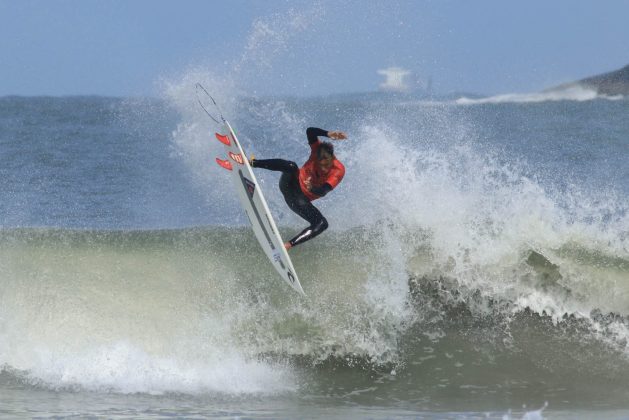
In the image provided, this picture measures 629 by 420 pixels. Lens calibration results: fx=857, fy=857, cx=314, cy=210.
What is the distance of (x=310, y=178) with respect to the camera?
7586mm

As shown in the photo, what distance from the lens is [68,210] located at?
14.9 m

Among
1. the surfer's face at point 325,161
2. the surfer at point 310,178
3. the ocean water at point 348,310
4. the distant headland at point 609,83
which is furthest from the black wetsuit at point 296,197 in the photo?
the distant headland at point 609,83

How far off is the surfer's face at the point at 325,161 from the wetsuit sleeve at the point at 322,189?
0.50 ft

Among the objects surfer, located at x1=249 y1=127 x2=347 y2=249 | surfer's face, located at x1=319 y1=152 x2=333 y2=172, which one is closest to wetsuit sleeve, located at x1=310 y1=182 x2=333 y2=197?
surfer, located at x1=249 y1=127 x2=347 y2=249

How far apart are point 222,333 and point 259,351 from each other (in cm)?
40

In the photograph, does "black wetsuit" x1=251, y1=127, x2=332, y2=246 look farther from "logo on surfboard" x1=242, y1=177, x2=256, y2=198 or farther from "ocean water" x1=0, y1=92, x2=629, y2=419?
"ocean water" x1=0, y1=92, x2=629, y2=419

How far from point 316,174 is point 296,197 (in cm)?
30

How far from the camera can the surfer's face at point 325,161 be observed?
7.38 meters

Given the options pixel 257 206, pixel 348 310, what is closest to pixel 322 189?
pixel 257 206

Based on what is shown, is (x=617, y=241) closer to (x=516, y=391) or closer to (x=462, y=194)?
(x=462, y=194)

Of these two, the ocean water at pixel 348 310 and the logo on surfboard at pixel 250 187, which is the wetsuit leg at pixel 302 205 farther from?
the ocean water at pixel 348 310

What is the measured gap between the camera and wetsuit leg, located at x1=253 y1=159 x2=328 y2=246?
7605 millimetres

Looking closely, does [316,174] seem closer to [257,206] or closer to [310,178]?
[310,178]

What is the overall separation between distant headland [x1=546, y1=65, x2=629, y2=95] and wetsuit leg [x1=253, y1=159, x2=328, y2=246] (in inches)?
1871
